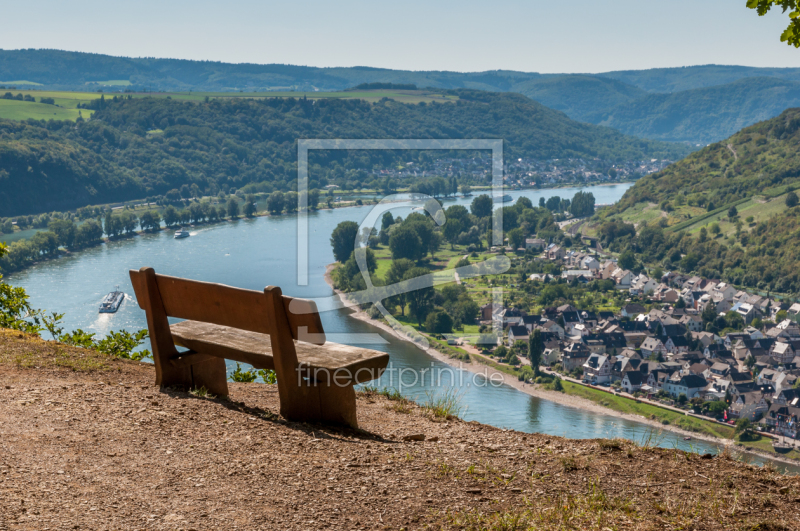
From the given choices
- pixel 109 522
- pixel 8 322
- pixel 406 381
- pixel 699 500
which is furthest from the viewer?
pixel 406 381

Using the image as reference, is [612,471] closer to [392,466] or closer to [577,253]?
[392,466]

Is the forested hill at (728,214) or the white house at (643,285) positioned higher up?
the forested hill at (728,214)

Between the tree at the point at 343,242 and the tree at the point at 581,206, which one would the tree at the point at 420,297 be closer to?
the tree at the point at 343,242

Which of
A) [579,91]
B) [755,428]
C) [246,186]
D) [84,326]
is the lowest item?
[755,428]

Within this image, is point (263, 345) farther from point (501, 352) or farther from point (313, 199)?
point (313, 199)

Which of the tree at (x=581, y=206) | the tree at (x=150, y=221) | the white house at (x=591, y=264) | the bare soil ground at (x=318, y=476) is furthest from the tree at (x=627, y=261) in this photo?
the bare soil ground at (x=318, y=476)

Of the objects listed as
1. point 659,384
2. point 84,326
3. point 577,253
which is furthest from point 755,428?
point 577,253

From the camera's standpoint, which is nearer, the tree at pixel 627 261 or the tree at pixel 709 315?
the tree at pixel 709 315
